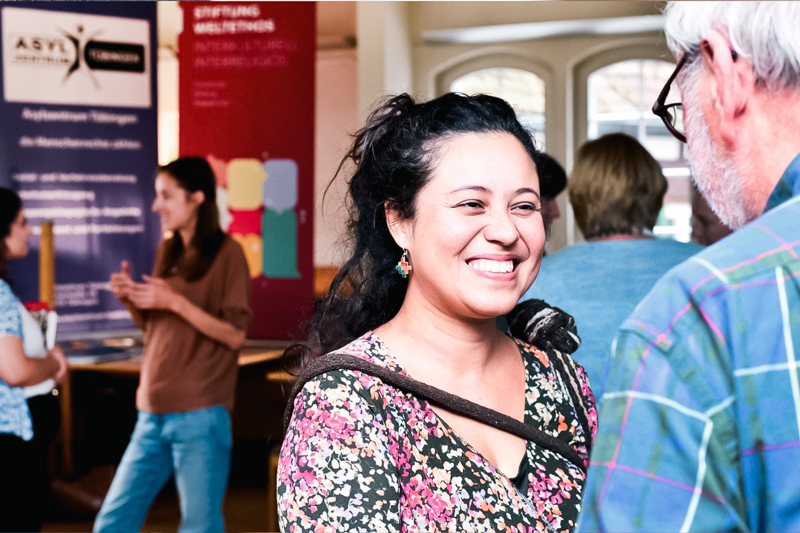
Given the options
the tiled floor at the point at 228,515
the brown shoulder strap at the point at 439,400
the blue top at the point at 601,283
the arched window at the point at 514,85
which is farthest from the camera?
the arched window at the point at 514,85

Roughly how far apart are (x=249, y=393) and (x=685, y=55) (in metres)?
2.67

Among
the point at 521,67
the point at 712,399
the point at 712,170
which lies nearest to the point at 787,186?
the point at 712,170

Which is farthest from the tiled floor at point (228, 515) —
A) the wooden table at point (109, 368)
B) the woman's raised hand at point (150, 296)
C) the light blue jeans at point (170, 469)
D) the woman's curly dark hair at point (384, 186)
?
the woman's curly dark hair at point (384, 186)

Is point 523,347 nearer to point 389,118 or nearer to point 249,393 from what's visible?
point 389,118

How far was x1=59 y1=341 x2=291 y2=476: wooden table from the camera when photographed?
118 inches

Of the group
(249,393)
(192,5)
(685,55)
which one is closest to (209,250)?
(249,393)

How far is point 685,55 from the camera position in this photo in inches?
31.9

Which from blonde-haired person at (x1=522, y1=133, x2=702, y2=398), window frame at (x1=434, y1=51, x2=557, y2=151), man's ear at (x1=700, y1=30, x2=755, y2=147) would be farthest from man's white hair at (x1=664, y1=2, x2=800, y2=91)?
window frame at (x1=434, y1=51, x2=557, y2=151)

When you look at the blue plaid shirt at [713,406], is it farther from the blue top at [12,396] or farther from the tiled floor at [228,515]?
the tiled floor at [228,515]

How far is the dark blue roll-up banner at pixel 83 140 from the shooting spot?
2.86 m

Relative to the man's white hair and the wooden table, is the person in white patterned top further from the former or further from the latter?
the man's white hair

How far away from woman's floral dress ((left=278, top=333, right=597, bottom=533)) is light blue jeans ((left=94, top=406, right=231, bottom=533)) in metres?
1.87

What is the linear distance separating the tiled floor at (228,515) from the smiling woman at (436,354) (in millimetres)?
1904

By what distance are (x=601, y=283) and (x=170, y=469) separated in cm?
188
